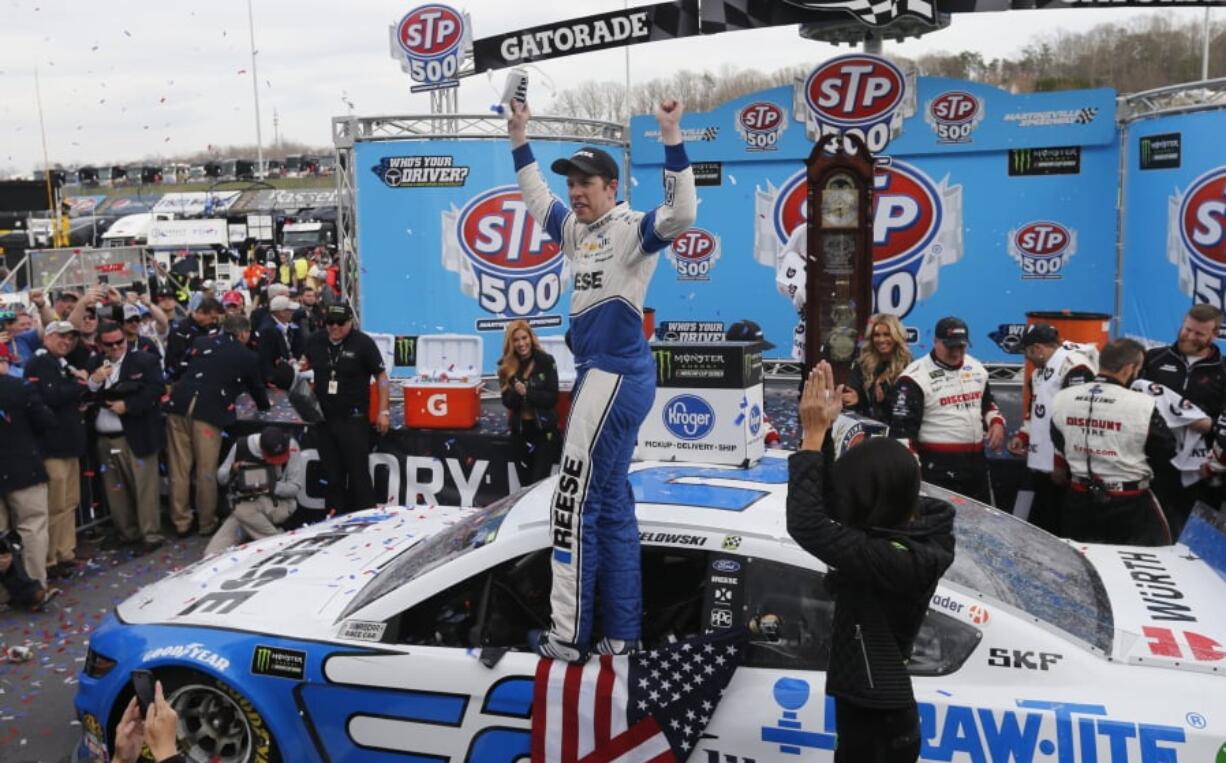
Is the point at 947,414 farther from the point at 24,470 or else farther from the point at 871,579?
the point at 24,470

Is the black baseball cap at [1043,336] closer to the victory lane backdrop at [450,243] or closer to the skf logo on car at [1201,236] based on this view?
the skf logo on car at [1201,236]

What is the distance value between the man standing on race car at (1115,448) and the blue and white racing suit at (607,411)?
276 centimetres

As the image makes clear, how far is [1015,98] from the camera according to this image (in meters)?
11.5

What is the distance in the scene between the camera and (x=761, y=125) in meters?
12.2

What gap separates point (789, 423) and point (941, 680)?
5.89 metres

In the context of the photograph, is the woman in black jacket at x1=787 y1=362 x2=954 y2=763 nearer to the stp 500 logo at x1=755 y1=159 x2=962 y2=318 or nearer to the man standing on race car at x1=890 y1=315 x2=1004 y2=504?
the man standing on race car at x1=890 y1=315 x2=1004 y2=504

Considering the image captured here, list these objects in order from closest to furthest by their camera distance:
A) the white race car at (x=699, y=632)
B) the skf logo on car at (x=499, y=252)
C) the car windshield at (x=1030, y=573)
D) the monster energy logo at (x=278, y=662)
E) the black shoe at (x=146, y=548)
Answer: the white race car at (x=699, y=632) < the car windshield at (x=1030, y=573) < the monster energy logo at (x=278, y=662) < the black shoe at (x=146, y=548) < the skf logo on car at (x=499, y=252)

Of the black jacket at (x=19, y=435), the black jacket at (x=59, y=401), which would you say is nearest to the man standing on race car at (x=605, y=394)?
the black jacket at (x=19, y=435)

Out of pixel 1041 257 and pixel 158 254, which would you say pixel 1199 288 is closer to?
pixel 1041 257

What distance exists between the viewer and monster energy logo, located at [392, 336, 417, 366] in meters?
12.3

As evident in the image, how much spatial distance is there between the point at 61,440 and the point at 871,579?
672 centimetres

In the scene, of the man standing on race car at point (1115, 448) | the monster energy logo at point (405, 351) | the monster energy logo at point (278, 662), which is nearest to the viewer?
the monster energy logo at point (278, 662)

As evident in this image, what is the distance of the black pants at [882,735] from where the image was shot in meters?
2.89


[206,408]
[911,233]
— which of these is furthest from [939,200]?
[206,408]
